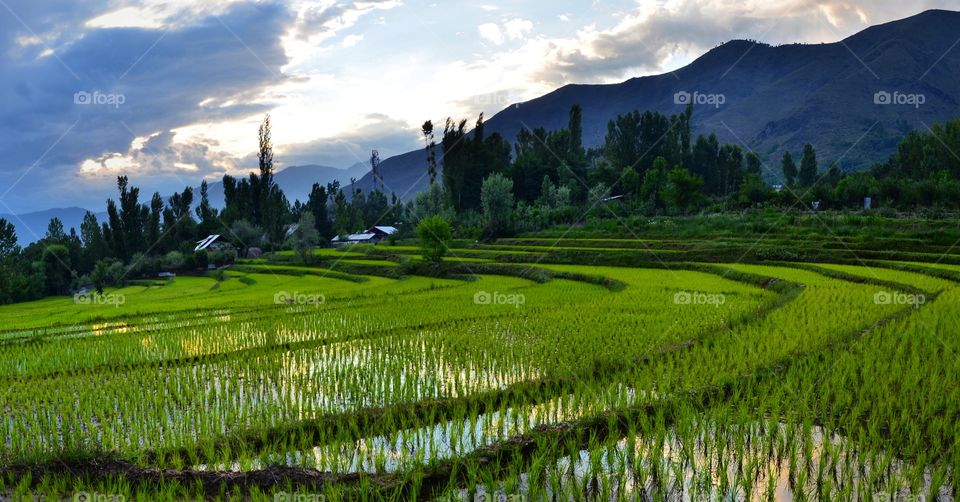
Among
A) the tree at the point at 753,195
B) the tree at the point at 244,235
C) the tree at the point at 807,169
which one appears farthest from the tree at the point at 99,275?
the tree at the point at 807,169

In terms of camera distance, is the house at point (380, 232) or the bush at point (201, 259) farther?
the house at point (380, 232)

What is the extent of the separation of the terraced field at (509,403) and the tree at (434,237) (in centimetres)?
1580

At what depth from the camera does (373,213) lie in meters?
96.0

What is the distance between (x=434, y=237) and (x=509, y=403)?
24.8m

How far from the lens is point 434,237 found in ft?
107

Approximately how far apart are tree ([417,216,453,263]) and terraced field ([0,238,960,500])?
51.8 feet

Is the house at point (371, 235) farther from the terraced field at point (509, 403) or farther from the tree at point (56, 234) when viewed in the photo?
the terraced field at point (509, 403)

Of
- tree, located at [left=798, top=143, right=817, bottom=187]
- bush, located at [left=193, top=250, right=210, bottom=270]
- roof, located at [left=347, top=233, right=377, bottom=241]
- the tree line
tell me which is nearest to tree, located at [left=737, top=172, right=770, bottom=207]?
the tree line

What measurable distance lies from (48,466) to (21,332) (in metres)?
13.4

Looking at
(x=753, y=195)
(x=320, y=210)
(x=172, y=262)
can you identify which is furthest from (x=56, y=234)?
(x=753, y=195)

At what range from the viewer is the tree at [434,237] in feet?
107

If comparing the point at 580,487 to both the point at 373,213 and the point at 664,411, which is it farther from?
the point at 373,213

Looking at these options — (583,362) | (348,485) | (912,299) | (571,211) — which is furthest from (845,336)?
(571,211)

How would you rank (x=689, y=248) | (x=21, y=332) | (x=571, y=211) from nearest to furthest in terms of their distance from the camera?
(x=21, y=332), (x=689, y=248), (x=571, y=211)
